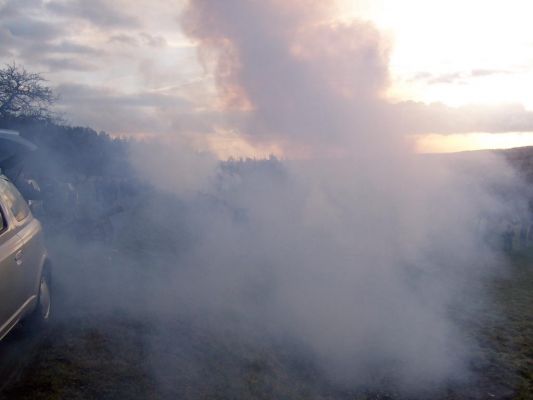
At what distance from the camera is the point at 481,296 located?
9.62 metres

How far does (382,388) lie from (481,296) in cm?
459

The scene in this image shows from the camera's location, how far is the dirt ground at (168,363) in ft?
16.1

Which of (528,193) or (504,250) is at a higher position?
(528,193)

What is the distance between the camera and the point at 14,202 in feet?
18.2

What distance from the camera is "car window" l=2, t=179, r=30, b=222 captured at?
533 cm

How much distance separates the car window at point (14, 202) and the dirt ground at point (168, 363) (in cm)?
131

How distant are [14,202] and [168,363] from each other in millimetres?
2475

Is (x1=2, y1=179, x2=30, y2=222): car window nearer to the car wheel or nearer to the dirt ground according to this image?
the car wheel

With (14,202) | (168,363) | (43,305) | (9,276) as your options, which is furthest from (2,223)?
(168,363)

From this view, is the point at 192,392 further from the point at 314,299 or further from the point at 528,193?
the point at 528,193

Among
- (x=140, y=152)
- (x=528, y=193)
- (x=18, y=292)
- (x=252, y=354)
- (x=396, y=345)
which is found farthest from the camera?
(x=140, y=152)

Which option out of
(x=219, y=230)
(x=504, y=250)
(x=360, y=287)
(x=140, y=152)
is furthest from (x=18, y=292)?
(x=140, y=152)

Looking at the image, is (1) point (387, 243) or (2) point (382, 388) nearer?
(2) point (382, 388)

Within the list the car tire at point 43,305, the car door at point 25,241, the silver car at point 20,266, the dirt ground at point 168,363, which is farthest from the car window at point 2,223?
the dirt ground at point 168,363
